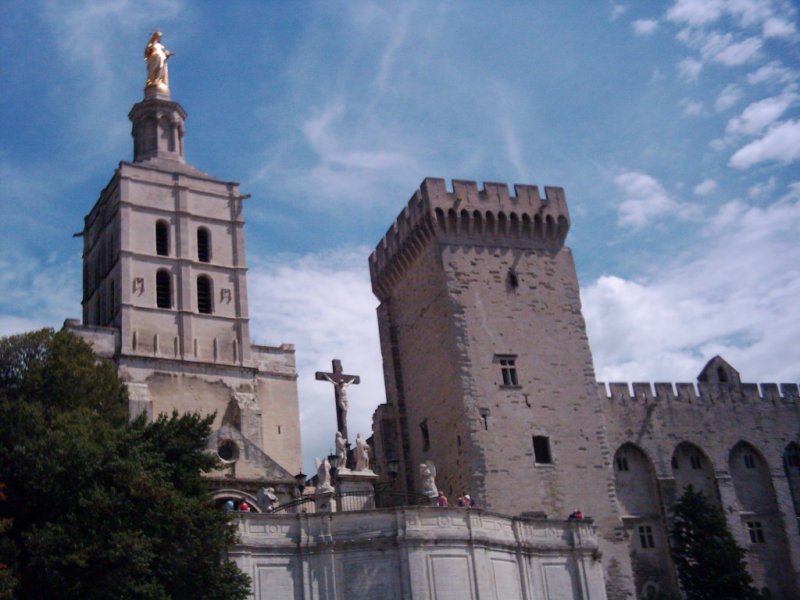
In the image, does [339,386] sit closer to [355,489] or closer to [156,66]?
[355,489]

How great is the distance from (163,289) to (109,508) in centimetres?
2152

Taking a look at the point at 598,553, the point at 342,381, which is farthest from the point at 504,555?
the point at 342,381

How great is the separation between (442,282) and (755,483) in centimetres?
1754

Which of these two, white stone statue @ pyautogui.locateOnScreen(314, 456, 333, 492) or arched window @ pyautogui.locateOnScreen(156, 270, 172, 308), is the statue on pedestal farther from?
arched window @ pyautogui.locateOnScreen(156, 270, 172, 308)

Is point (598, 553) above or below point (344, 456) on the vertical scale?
below

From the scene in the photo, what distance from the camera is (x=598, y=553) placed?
34.3 m

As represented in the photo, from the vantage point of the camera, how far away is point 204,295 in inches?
1887

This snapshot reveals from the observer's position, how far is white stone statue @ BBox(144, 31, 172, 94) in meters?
52.3

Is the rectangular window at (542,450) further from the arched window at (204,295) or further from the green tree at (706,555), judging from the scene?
the arched window at (204,295)

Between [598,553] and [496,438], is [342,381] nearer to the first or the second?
[496,438]

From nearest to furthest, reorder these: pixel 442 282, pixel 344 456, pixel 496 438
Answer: pixel 344 456, pixel 496 438, pixel 442 282

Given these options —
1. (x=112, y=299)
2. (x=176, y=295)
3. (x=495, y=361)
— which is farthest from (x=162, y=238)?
(x=495, y=361)

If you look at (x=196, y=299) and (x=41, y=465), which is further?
(x=196, y=299)

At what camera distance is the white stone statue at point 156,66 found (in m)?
52.3
